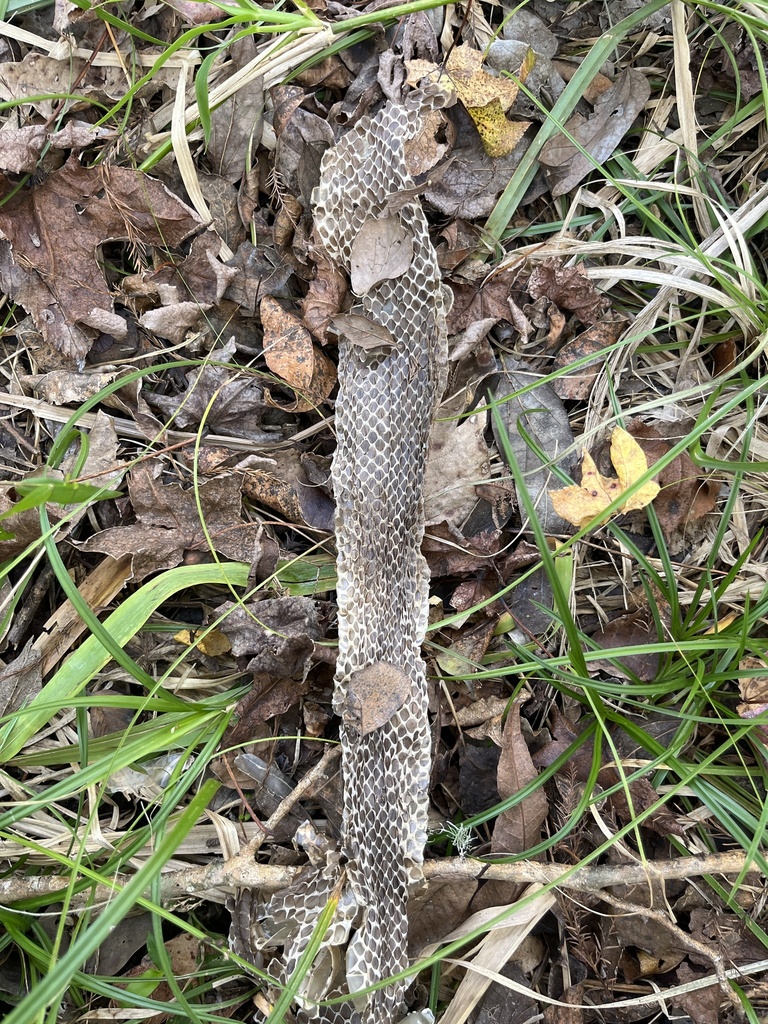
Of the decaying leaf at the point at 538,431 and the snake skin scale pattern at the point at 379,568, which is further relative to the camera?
the decaying leaf at the point at 538,431

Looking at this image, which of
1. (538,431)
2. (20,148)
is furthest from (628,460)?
(20,148)

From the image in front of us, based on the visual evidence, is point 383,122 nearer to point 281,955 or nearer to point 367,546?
point 367,546

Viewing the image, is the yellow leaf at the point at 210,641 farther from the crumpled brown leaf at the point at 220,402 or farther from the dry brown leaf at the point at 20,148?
the dry brown leaf at the point at 20,148

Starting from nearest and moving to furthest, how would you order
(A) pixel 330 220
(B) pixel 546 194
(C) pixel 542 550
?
1. (C) pixel 542 550
2. (A) pixel 330 220
3. (B) pixel 546 194

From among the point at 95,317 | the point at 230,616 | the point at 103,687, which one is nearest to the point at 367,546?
the point at 230,616

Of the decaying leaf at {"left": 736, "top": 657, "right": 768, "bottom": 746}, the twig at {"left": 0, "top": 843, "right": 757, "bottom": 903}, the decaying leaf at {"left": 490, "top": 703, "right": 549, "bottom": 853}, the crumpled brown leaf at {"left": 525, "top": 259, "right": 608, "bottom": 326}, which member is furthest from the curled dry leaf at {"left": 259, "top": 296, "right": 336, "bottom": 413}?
the decaying leaf at {"left": 736, "top": 657, "right": 768, "bottom": 746}

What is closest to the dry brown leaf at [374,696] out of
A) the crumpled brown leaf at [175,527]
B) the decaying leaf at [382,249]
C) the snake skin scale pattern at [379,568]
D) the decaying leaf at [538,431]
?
→ the snake skin scale pattern at [379,568]

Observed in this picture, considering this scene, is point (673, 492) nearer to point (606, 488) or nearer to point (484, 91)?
point (606, 488)

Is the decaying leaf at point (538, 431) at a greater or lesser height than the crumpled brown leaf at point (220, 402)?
lesser
